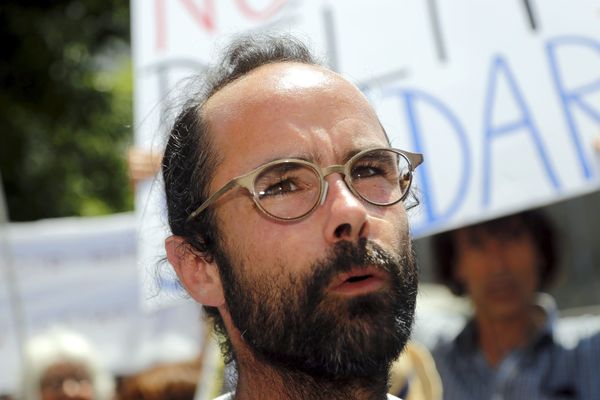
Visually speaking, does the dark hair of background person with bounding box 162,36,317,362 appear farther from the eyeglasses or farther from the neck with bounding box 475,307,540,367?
the neck with bounding box 475,307,540,367

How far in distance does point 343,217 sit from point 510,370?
1865mm

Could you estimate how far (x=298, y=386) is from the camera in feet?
5.09

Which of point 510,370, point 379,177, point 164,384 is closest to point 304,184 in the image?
point 379,177

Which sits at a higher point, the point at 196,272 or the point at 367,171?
the point at 367,171

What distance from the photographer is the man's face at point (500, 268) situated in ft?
11.0

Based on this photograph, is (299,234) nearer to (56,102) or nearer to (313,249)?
(313,249)

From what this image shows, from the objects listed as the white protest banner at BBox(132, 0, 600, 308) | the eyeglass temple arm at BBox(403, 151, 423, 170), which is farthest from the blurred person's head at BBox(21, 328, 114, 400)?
the eyeglass temple arm at BBox(403, 151, 423, 170)

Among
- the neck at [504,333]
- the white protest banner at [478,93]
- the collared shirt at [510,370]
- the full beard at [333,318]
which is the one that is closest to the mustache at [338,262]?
the full beard at [333,318]

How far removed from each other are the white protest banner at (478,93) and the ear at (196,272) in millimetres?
836

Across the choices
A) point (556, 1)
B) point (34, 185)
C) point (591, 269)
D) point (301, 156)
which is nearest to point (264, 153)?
point (301, 156)

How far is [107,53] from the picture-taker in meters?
9.62

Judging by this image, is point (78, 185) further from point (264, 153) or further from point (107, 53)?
point (264, 153)

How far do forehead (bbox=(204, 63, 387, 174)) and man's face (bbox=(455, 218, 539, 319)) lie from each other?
1.80m

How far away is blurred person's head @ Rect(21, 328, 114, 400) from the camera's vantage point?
3779 mm
